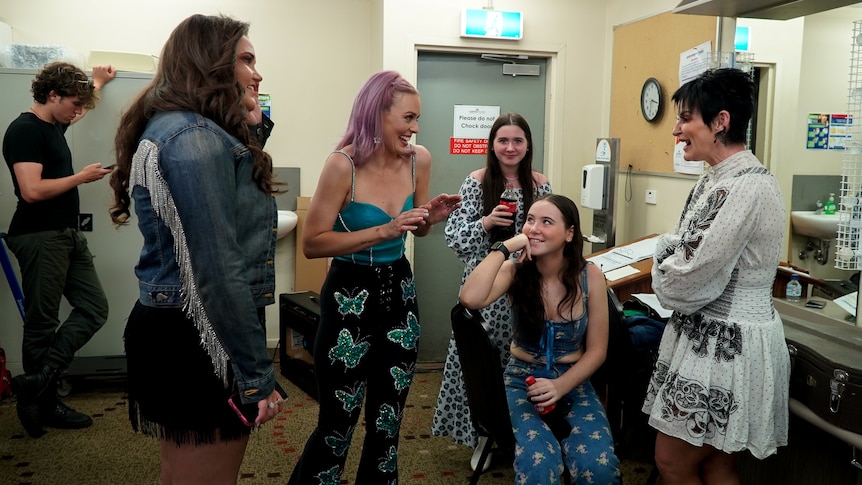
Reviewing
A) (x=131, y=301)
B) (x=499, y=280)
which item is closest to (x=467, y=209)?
(x=499, y=280)

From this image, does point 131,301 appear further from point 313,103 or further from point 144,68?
point 313,103

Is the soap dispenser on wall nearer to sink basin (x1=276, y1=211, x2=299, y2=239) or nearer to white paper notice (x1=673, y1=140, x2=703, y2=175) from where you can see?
white paper notice (x1=673, y1=140, x2=703, y2=175)

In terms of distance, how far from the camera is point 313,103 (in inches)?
190

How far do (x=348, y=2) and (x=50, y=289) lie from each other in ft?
8.40

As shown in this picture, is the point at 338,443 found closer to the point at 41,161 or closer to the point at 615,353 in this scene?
the point at 615,353

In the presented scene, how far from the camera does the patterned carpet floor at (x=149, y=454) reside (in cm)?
298

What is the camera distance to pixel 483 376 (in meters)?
2.23

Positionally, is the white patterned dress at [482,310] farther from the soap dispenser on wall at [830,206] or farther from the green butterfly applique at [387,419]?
the soap dispenser on wall at [830,206]

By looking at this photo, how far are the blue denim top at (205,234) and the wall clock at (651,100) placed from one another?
2.99 meters

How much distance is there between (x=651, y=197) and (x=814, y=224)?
1496 mm

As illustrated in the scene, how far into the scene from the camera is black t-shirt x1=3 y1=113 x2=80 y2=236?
3.35 meters

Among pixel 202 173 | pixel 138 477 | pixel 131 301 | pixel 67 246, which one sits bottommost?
pixel 138 477

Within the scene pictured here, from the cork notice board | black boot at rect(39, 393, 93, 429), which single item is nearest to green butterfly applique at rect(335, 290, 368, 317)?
black boot at rect(39, 393, 93, 429)

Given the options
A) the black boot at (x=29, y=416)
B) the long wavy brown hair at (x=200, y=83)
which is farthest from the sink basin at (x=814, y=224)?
the black boot at (x=29, y=416)
